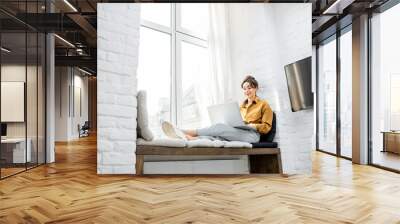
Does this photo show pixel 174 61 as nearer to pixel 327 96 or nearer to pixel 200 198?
pixel 200 198

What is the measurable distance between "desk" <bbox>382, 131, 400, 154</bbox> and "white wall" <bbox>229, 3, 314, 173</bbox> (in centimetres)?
162

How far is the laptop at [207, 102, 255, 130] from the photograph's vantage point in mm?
4660

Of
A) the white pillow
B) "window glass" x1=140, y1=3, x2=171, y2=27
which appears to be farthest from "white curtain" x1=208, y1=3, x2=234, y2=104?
the white pillow

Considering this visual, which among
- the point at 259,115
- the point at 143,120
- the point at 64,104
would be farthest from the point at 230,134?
the point at 64,104

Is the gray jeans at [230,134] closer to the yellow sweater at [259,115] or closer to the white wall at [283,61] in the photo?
the yellow sweater at [259,115]

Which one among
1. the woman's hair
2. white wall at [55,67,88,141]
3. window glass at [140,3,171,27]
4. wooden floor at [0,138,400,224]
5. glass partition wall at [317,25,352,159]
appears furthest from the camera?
white wall at [55,67,88,141]

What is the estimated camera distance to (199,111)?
5.10 metres

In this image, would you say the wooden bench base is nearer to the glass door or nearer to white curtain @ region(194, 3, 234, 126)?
white curtain @ region(194, 3, 234, 126)

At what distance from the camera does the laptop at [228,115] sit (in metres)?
4.66

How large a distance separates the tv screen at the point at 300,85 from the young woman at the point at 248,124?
1.08ft

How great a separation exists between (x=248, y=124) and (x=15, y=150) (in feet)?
9.84

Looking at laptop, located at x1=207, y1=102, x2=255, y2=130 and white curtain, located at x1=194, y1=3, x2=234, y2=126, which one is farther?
white curtain, located at x1=194, y1=3, x2=234, y2=126

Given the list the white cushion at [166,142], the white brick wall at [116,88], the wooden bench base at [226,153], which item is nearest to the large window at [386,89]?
the wooden bench base at [226,153]

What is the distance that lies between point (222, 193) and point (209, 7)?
2.65m
